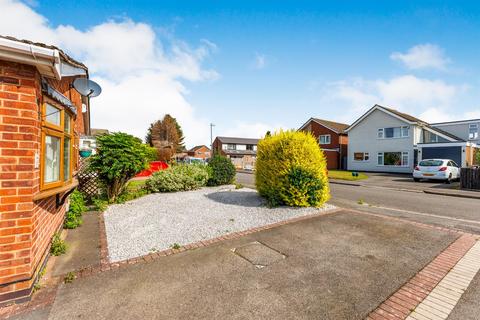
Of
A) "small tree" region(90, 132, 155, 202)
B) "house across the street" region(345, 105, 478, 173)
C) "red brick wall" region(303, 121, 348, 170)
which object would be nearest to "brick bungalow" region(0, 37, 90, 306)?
"small tree" region(90, 132, 155, 202)

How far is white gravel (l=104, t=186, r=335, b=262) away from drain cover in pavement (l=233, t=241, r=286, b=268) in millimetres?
979

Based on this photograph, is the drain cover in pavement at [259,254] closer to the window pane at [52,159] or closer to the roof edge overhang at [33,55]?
the window pane at [52,159]

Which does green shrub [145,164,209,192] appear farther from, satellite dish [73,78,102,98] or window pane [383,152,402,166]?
window pane [383,152,402,166]

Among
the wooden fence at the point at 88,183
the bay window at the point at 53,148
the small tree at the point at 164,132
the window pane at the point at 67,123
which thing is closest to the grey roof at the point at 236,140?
the small tree at the point at 164,132

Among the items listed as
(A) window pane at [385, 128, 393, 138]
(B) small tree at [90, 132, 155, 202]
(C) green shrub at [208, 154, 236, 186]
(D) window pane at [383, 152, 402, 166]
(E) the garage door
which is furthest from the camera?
(A) window pane at [385, 128, 393, 138]

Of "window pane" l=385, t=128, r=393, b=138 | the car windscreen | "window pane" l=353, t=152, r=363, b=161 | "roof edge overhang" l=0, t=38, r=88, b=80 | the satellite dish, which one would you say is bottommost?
the car windscreen

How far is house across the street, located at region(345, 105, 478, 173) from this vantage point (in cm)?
2183

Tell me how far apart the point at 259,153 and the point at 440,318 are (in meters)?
6.28

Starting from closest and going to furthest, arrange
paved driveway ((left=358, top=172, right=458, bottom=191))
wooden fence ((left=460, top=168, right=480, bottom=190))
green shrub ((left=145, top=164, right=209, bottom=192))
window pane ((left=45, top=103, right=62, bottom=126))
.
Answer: window pane ((left=45, top=103, right=62, bottom=126)) < green shrub ((left=145, top=164, right=209, bottom=192)) < wooden fence ((left=460, top=168, right=480, bottom=190)) < paved driveway ((left=358, top=172, right=458, bottom=191))

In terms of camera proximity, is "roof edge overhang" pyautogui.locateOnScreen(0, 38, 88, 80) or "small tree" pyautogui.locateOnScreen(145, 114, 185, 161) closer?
"roof edge overhang" pyautogui.locateOnScreen(0, 38, 88, 80)

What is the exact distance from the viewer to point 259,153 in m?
8.32

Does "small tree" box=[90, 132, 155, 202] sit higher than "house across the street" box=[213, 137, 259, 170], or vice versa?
"house across the street" box=[213, 137, 259, 170]

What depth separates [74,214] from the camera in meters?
6.14

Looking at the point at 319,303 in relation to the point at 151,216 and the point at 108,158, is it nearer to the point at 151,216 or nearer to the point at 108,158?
the point at 151,216
